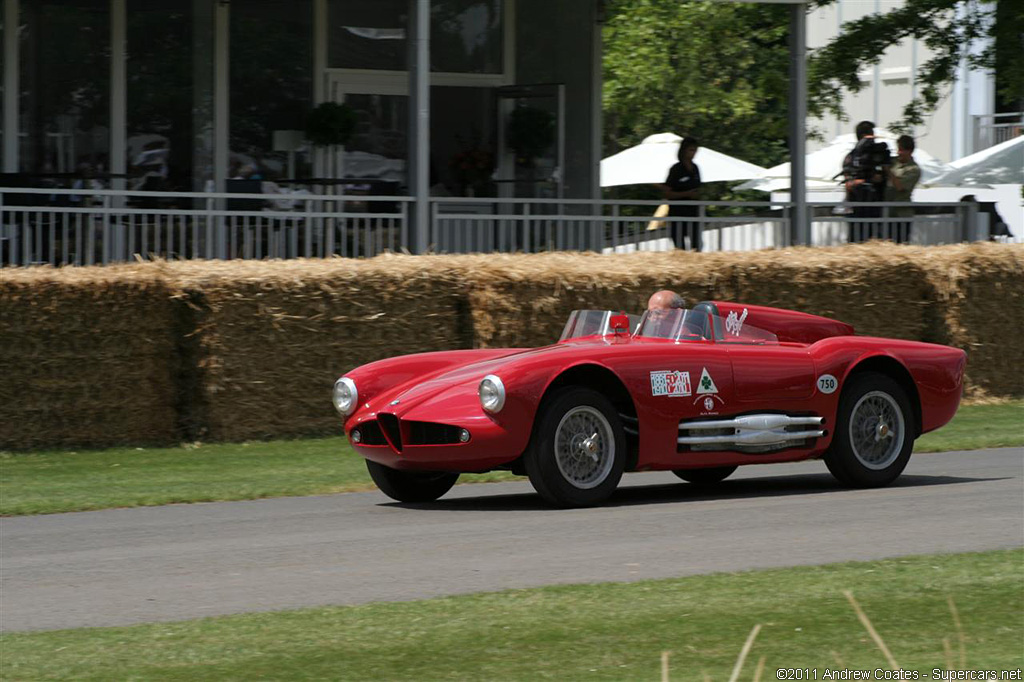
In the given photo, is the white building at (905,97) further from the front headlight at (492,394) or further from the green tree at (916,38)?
the front headlight at (492,394)

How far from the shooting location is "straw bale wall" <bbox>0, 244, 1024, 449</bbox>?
44.6 ft

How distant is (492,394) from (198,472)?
12.4ft

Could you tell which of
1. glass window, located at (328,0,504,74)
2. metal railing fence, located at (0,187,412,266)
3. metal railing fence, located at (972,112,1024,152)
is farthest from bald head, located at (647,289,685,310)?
metal railing fence, located at (972,112,1024,152)

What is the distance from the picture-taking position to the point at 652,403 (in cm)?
978

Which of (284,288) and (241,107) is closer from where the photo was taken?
(284,288)

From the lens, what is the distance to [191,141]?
20.0 meters

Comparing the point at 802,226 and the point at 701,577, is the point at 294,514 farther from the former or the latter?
the point at 802,226

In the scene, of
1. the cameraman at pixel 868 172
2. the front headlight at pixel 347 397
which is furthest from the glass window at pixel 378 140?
the front headlight at pixel 347 397

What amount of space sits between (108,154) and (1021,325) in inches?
426

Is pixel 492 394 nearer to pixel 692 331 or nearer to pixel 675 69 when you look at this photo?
pixel 692 331

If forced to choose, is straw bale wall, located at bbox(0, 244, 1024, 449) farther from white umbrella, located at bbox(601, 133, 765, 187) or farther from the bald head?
white umbrella, located at bbox(601, 133, 765, 187)

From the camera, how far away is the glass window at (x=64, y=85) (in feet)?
62.3

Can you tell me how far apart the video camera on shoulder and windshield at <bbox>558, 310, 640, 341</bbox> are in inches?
411

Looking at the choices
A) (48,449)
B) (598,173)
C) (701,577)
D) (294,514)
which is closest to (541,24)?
(598,173)
